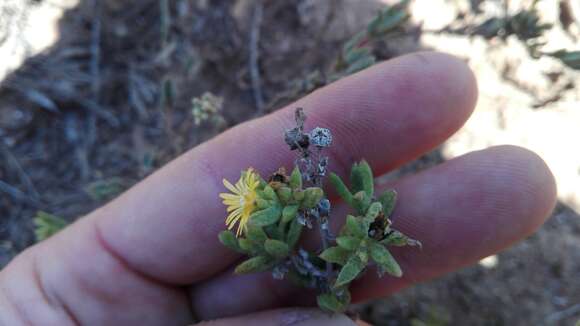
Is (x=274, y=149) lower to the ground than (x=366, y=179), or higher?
higher

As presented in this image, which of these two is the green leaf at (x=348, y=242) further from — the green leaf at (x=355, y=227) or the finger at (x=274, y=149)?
the finger at (x=274, y=149)

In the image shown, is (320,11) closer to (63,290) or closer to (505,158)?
(505,158)

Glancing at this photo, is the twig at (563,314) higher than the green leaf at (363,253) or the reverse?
the reverse

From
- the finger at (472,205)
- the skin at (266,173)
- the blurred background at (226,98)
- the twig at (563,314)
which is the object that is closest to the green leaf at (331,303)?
the skin at (266,173)

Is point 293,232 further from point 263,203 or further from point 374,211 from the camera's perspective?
point 374,211

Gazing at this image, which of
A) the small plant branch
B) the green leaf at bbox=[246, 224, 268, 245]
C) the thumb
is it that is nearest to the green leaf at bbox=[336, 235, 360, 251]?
the small plant branch

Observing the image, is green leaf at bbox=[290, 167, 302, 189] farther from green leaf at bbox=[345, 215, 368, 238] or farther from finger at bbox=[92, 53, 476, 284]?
finger at bbox=[92, 53, 476, 284]

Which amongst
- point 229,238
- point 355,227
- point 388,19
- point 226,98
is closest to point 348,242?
point 355,227
